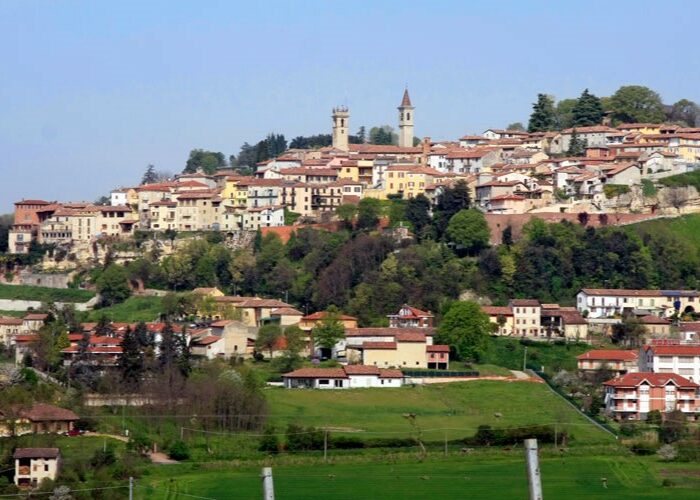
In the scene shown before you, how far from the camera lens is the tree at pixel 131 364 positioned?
54906 mm

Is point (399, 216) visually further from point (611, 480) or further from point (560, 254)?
point (611, 480)

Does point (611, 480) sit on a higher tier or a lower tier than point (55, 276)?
lower

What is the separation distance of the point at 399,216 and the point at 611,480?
3111 centimetres

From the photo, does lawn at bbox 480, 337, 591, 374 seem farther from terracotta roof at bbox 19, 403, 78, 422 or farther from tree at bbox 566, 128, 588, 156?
tree at bbox 566, 128, 588, 156

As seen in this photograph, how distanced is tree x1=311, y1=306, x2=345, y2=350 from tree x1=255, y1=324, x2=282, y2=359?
1.25m

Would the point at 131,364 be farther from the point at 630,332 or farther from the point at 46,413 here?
the point at 630,332

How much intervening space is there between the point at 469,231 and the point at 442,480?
26.3 m

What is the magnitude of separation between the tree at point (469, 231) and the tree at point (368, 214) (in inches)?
178

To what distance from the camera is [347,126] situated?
306 ft

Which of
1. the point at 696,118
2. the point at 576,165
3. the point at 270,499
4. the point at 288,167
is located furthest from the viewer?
the point at 696,118

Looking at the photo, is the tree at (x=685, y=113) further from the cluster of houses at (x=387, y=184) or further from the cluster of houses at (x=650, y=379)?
the cluster of houses at (x=650, y=379)

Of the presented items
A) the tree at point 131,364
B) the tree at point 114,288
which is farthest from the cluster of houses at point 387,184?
the tree at point 131,364

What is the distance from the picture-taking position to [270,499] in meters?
18.8

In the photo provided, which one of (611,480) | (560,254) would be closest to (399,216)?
(560,254)
